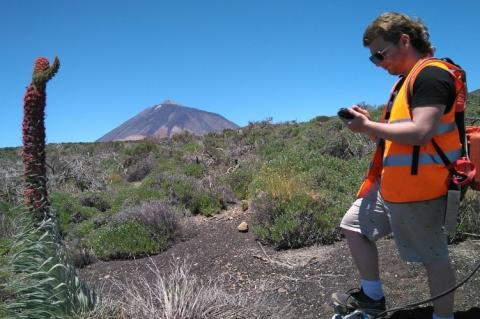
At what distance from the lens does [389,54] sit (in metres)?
2.84

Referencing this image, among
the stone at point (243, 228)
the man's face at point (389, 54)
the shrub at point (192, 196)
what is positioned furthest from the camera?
the shrub at point (192, 196)

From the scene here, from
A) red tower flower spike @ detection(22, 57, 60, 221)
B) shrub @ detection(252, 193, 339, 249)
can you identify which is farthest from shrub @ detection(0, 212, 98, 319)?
shrub @ detection(252, 193, 339, 249)

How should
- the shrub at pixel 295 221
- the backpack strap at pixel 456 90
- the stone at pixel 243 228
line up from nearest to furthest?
the backpack strap at pixel 456 90, the shrub at pixel 295 221, the stone at pixel 243 228

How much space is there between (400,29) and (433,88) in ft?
1.57

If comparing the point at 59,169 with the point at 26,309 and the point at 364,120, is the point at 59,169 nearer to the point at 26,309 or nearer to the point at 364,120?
the point at 26,309

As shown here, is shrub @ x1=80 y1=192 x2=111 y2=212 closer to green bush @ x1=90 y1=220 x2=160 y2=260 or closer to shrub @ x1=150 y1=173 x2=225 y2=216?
shrub @ x1=150 y1=173 x2=225 y2=216

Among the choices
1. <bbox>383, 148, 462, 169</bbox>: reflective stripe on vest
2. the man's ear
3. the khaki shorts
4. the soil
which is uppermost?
the man's ear

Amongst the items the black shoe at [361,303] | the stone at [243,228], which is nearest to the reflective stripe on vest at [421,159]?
the black shoe at [361,303]

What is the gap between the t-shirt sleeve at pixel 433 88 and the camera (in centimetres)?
249

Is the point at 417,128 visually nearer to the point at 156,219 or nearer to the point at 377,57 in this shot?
the point at 377,57

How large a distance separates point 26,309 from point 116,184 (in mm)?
12012

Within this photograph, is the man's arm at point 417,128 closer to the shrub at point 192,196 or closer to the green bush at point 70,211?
the shrub at point 192,196

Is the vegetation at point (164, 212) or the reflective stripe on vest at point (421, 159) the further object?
the vegetation at point (164, 212)

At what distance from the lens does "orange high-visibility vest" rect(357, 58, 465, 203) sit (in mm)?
2613
